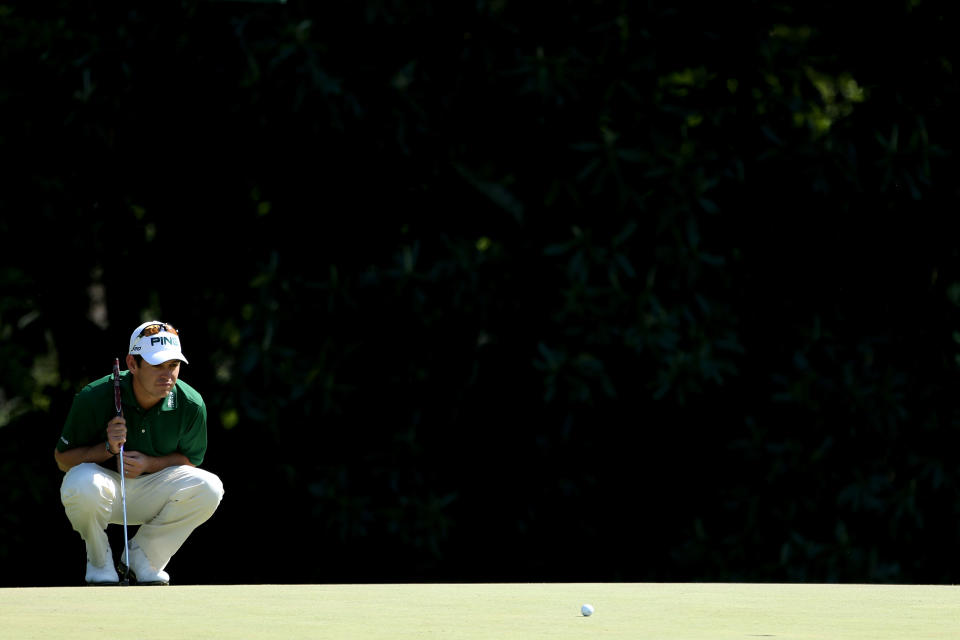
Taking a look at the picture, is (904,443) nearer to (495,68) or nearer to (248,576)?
(495,68)

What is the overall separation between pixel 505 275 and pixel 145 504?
15.1 ft

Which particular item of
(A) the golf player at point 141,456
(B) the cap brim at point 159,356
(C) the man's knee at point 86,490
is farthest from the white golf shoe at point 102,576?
(B) the cap brim at point 159,356

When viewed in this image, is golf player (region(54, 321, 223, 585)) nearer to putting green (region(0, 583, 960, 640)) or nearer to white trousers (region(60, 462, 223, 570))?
white trousers (region(60, 462, 223, 570))

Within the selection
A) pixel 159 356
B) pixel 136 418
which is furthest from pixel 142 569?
pixel 159 356

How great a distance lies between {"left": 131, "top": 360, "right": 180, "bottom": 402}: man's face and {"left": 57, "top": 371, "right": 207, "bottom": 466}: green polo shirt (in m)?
0.11

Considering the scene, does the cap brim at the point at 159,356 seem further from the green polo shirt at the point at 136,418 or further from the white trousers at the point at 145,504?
Answer: the white trousers at the point at 145,504

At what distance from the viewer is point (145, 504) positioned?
9.09m

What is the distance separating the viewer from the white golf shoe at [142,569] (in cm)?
913

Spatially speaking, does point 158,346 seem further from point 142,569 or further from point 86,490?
point 142,569

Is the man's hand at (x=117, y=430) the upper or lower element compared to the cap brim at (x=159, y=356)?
lower

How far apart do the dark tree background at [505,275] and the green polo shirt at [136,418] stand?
3961mm

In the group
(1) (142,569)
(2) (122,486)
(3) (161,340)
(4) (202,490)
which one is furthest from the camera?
(1) (142,569)

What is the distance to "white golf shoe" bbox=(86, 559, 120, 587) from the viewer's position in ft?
29.2

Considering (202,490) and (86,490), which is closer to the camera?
(86,490)
